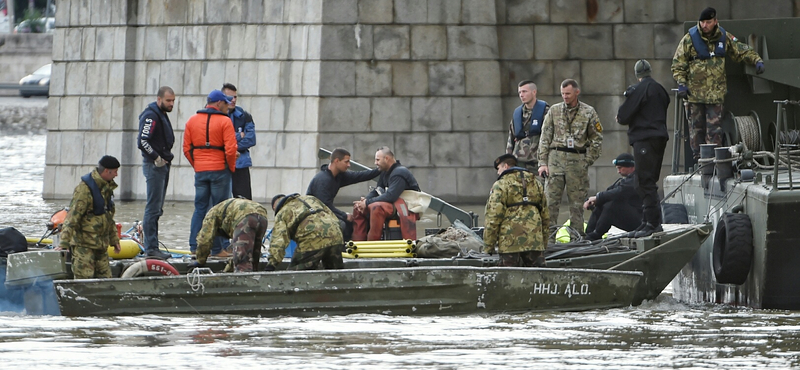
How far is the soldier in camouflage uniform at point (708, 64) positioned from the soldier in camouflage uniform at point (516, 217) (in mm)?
2146

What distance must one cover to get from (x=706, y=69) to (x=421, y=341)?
4.46 meters

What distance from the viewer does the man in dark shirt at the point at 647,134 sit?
1124 cm

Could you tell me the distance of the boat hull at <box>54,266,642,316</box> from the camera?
10117 millimetres

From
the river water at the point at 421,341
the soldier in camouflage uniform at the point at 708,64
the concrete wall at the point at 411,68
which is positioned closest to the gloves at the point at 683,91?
the soldier in camouflage uniform at the point at 708,64

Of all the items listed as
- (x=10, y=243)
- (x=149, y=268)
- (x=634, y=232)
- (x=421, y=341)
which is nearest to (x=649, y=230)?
(x=634, y=232)

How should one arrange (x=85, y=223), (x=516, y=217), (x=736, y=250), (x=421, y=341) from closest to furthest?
A: (x=421, y=341)
(x=736, y=250)
(x=516, y=217)
(x=85, y=223)

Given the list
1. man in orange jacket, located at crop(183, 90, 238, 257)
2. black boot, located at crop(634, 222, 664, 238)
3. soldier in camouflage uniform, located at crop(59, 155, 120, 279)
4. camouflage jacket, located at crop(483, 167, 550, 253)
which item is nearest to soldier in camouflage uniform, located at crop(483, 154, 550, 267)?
camouflage jacket, located at crop(483, 167, 550, 253)

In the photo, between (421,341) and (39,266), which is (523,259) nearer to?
(421,341)

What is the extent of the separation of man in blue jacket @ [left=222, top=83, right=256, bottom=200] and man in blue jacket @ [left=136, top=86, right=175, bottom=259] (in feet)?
4.27

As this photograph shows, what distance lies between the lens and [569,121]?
1230cm

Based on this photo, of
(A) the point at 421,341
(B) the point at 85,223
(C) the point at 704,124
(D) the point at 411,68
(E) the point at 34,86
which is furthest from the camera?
(E) the point at 34,86

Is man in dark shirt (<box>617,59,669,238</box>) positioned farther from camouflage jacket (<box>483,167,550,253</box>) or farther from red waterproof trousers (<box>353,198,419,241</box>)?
red waterproof trousers (<box>353,198,419,241</box>)

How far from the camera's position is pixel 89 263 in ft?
35.1

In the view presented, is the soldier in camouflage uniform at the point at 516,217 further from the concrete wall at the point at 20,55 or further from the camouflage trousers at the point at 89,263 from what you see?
the concrete wall at the point at 20,55
